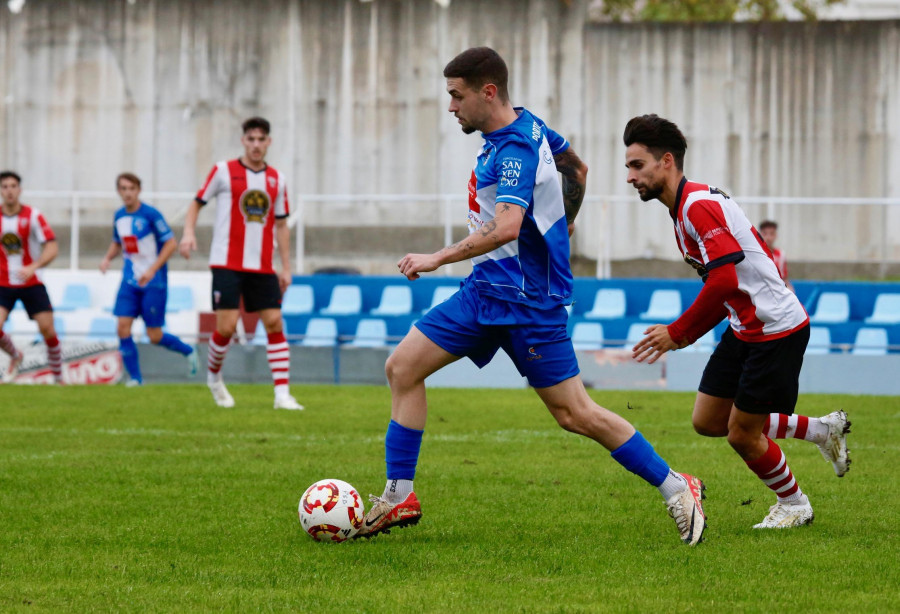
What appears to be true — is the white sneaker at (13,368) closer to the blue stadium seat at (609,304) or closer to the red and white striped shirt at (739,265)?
the blue stadium seat at (609,304)

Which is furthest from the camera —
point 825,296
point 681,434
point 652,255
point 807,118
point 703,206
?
point 807,118

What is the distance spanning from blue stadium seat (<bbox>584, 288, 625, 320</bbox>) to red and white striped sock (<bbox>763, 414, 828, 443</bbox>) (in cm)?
1099

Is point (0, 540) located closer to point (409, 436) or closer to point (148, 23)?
point (409, 436)

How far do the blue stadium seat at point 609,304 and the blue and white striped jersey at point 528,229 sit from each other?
38.5ft

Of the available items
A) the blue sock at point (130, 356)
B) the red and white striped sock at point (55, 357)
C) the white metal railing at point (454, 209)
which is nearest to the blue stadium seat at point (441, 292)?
the white metal railing at point (454, 209)

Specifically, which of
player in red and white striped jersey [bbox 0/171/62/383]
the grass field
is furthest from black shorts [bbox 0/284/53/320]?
the grass field

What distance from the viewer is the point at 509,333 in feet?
16.4

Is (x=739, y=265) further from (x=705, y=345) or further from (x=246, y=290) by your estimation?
(x=705, y=345)

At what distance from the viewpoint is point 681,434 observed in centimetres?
921

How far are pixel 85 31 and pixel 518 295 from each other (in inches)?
811

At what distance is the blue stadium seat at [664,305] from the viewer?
16500mm

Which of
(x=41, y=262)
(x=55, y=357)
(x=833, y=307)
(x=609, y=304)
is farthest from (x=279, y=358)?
(x=833, y=307)

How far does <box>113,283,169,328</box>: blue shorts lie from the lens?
1288 cm

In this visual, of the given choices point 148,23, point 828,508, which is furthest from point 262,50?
point 828,508
